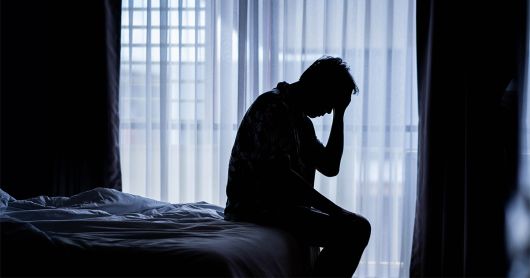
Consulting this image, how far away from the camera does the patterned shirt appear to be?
1.14m

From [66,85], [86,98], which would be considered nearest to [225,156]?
[86,98]

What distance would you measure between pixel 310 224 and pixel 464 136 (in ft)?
4.96

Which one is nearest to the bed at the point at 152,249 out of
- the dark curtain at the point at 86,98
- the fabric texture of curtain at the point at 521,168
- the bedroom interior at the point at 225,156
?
the bedroom interior at the point at 225,156

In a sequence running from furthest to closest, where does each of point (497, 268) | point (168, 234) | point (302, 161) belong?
point (497, 268), point (302, 161), point (168, 234)

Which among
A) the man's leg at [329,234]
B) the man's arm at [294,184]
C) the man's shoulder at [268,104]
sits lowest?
the man's leg at [329,234]

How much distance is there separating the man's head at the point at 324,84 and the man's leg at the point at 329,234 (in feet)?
1.28

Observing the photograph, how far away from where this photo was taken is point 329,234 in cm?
116

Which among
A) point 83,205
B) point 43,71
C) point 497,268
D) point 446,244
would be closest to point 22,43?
point 43,71

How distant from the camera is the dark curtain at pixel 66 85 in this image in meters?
2.64

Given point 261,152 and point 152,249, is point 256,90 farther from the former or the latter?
point 152,249

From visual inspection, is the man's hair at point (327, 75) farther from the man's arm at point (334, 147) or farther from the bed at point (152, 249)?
the bed at point (152, 249)

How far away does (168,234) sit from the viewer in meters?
1.01

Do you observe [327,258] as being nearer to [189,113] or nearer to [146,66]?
[189,113]

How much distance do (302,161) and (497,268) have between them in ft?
5.00
